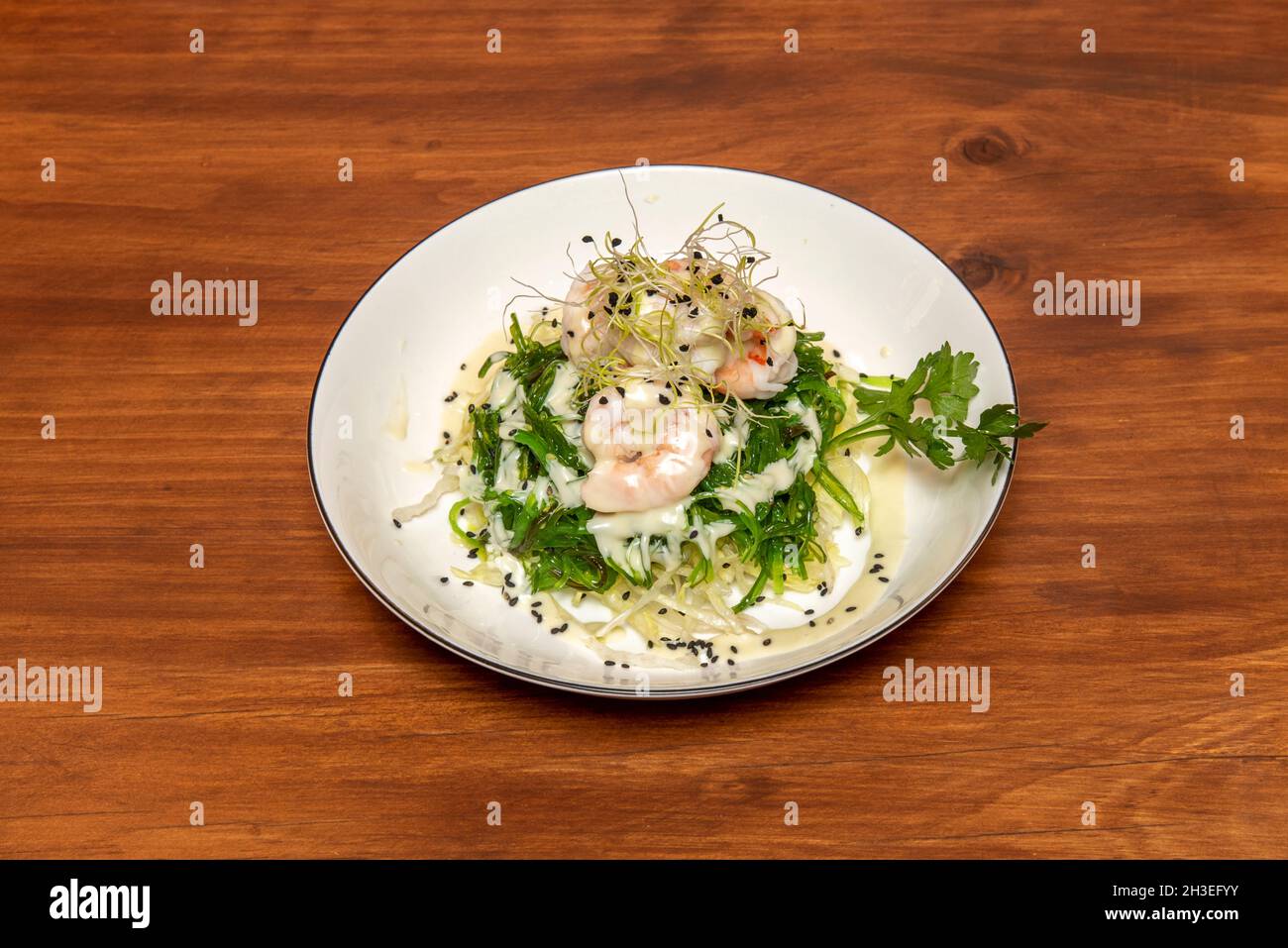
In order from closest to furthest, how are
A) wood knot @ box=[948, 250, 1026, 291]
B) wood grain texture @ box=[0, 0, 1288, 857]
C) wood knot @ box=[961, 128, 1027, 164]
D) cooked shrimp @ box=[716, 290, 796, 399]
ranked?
wood grain texture @ box=[0, 0, 1288, 857] < cooked shrimp @ box=[716, 290, 796, 399] < wood knot @ box=[948, 250, 1026, 291] < wood knot @ box=[961, 128, 1027, 164]

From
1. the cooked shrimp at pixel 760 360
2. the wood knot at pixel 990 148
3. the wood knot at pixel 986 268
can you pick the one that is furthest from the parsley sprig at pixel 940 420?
the wood knot at pixel 990 148

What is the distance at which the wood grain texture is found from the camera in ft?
9.69

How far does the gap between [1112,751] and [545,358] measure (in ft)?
6.71

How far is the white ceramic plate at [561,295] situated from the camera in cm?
296

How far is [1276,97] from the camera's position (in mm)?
4746

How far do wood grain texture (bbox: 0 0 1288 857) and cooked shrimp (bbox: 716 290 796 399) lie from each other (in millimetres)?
840

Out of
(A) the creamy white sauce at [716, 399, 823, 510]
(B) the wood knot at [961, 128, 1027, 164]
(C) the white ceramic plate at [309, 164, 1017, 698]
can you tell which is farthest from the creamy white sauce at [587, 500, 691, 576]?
(B) the wood knot at [961, 128, 1027, 164]

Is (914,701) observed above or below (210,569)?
below

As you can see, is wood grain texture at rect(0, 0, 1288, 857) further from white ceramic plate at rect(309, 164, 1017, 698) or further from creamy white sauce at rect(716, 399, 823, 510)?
creamy white sauce at rect(716, 399, 823, 510)

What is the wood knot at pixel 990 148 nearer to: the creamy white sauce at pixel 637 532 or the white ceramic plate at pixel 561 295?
the white ceramic plate at pixel 561 295

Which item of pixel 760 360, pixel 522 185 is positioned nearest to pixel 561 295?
pixel 522 185

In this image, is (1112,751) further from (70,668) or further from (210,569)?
(70,668)

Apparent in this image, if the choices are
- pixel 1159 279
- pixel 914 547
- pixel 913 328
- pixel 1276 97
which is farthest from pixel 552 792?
pixel 1276 97

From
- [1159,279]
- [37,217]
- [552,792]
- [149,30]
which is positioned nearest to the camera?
[552,792]
